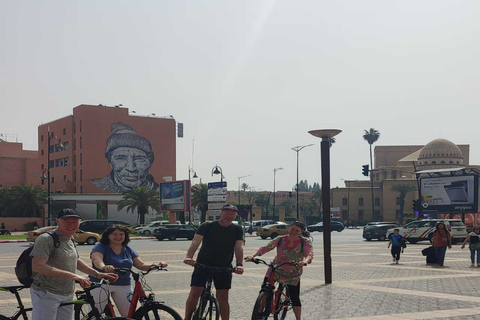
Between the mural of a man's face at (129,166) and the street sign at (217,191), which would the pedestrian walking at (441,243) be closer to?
the street sign at (217,191)

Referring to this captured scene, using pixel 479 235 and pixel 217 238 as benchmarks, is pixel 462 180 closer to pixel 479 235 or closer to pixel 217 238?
pixel 479 235

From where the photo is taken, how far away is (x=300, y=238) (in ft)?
29.4

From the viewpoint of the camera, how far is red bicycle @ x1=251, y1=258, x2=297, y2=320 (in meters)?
8.06

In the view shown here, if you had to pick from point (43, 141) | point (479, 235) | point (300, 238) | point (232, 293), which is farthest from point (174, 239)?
point (43, 141)

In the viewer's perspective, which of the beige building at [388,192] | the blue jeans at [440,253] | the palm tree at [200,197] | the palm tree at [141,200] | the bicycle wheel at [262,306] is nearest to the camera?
the bicycle wheel at [262,306]

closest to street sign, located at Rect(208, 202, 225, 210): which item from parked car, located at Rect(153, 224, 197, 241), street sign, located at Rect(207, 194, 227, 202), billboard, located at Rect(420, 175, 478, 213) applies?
street sign, located at Rect(207, 194, 227, 202)

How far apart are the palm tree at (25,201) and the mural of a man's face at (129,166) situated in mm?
18483

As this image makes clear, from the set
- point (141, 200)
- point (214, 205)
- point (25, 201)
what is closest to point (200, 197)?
point (141, 200)

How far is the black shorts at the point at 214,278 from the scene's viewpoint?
7.80 metres

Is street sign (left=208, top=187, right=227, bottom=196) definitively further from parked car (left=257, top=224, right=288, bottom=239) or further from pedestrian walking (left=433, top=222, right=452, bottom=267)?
pedestrian walking (left=433, top=222, right=452, bottom=267)

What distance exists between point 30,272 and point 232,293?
25.9ft

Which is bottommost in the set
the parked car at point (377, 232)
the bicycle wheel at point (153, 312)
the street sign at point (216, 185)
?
the parked car at point (377, 232)

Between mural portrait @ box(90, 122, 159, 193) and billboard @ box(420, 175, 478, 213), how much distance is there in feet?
155

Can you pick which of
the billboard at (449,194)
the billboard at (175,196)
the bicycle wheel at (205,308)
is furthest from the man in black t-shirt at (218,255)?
the billboard at (175,196)
